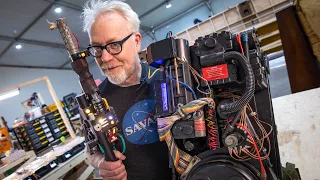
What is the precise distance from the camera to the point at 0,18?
552 centimetres

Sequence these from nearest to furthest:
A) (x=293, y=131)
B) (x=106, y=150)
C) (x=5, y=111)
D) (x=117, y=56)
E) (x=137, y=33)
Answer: (x=106, y=150) < (x=117, y=56) < (x=137, y=33) < (x=293, y=131) < (x=5, y=111)

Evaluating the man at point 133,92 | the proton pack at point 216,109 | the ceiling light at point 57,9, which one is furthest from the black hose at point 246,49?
the ceiling light at point 57,9

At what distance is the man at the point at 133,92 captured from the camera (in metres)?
1.08

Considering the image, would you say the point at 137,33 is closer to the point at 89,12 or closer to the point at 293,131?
the point at 89,12

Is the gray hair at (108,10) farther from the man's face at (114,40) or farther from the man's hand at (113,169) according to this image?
the man's hand at (113,169)

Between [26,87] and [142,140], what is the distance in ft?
34.7

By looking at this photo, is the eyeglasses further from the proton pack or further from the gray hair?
the proton pack

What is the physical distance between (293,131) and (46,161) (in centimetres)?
296

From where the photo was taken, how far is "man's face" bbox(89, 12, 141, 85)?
3.52 ft

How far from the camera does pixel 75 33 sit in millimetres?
8133

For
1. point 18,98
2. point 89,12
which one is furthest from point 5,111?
point 89,12

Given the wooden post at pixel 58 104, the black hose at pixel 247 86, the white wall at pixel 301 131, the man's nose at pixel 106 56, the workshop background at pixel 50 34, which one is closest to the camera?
the black hose at pixel 247 86

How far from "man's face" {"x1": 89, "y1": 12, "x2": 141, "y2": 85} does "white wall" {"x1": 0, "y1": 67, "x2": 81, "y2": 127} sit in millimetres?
9445

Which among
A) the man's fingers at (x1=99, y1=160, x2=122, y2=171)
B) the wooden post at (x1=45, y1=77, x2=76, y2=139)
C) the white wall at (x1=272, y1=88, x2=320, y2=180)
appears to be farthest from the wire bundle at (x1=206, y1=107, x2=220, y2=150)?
the wooden post at (x1=45, y1=77, x2=76, y2=139)
